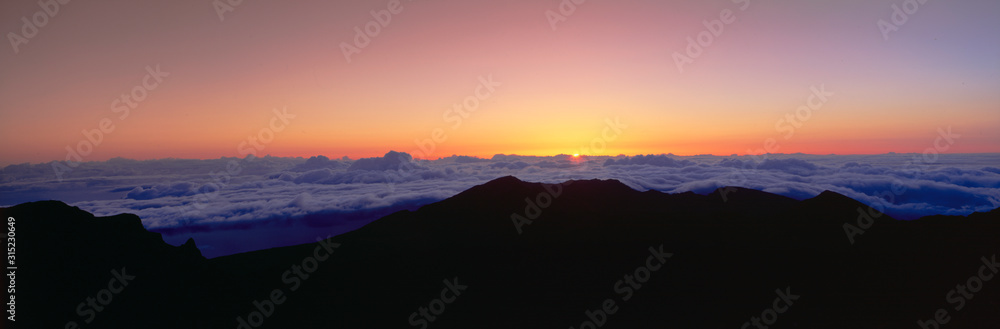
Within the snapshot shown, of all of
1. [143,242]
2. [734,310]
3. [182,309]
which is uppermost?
[143,242]

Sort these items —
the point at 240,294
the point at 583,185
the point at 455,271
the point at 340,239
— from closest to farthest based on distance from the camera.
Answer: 1. the point at 240,294
2. the point at 455,271
3. the point at 340,239
4. the point at 583,185

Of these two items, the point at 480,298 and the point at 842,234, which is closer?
the point at 480,298

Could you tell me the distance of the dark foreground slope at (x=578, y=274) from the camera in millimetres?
21438

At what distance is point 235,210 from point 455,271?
4431 centimetres

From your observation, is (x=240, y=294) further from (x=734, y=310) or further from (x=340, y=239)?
(x=734, y=310)

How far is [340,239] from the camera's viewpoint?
38.1 metres

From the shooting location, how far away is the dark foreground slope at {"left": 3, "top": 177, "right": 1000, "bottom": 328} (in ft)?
70.3

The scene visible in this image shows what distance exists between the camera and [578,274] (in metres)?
29.0

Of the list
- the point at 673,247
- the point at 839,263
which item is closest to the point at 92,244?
the point at 673,247

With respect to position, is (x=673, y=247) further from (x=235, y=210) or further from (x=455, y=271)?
(x=235, y=210)

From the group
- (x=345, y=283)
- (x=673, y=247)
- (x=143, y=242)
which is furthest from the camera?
(x=673, y=247)

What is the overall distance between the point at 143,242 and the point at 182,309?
15.8 ft

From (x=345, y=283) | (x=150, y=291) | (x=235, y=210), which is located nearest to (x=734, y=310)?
(x=345, y=283)

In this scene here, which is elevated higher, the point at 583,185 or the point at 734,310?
the point at 583,185
